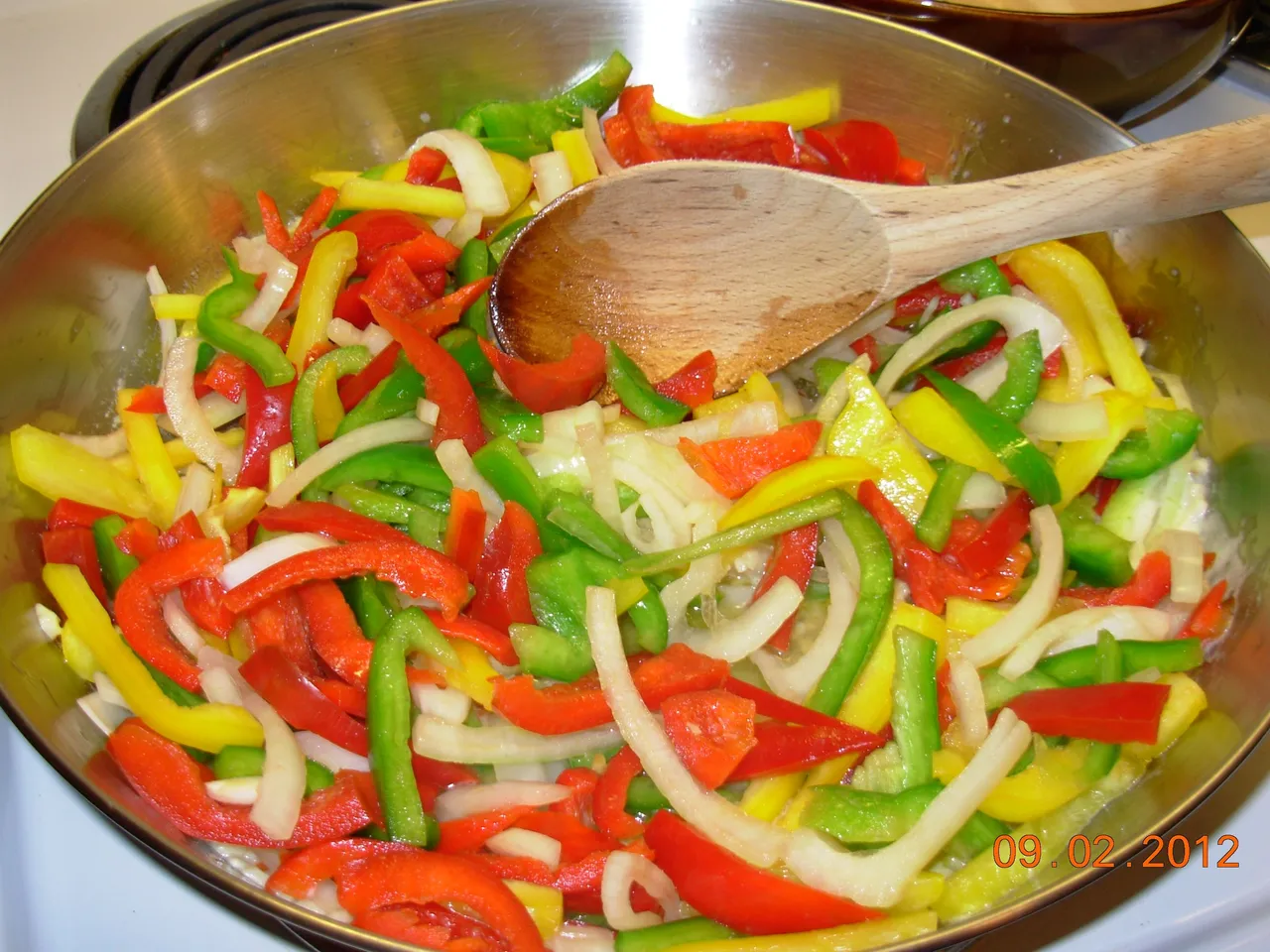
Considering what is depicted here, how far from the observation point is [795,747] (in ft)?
5.09

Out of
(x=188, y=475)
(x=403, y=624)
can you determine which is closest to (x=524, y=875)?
(x=403, y=624)

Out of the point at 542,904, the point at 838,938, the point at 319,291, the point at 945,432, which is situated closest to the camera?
the point at 838,938

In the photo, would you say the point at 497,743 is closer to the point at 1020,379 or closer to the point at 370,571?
the point at 370,571

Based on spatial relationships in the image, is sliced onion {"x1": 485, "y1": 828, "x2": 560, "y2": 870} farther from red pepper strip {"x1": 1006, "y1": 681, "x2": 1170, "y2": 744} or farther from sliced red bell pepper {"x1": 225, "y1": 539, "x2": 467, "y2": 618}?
red pepper strip {"x1": 1006, "y1": 681, "x2": 1170, "y2": 744}

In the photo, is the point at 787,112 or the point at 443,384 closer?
the point at 443,384

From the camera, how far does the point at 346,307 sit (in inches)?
82.4

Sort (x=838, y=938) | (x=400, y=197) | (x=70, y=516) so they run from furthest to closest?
(x=400, y=197)
(x=70, y=516)
(x=838, y=938)

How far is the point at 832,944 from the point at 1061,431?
1.12m

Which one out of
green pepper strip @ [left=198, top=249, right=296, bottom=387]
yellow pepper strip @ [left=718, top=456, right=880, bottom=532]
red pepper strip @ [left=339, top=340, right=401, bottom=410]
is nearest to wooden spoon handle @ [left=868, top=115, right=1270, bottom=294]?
yellow pepper strip @ [left=718, top=456, right=880, bottom=532]

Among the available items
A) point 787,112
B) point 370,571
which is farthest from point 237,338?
point 787,112

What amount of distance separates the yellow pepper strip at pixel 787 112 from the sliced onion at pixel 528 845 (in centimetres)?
168

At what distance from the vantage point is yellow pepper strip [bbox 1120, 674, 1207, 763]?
162 cm

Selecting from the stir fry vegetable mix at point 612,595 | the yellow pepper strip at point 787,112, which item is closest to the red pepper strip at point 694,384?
the stir fry vegetable mix at point 612,595

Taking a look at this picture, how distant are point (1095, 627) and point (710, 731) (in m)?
0.77
